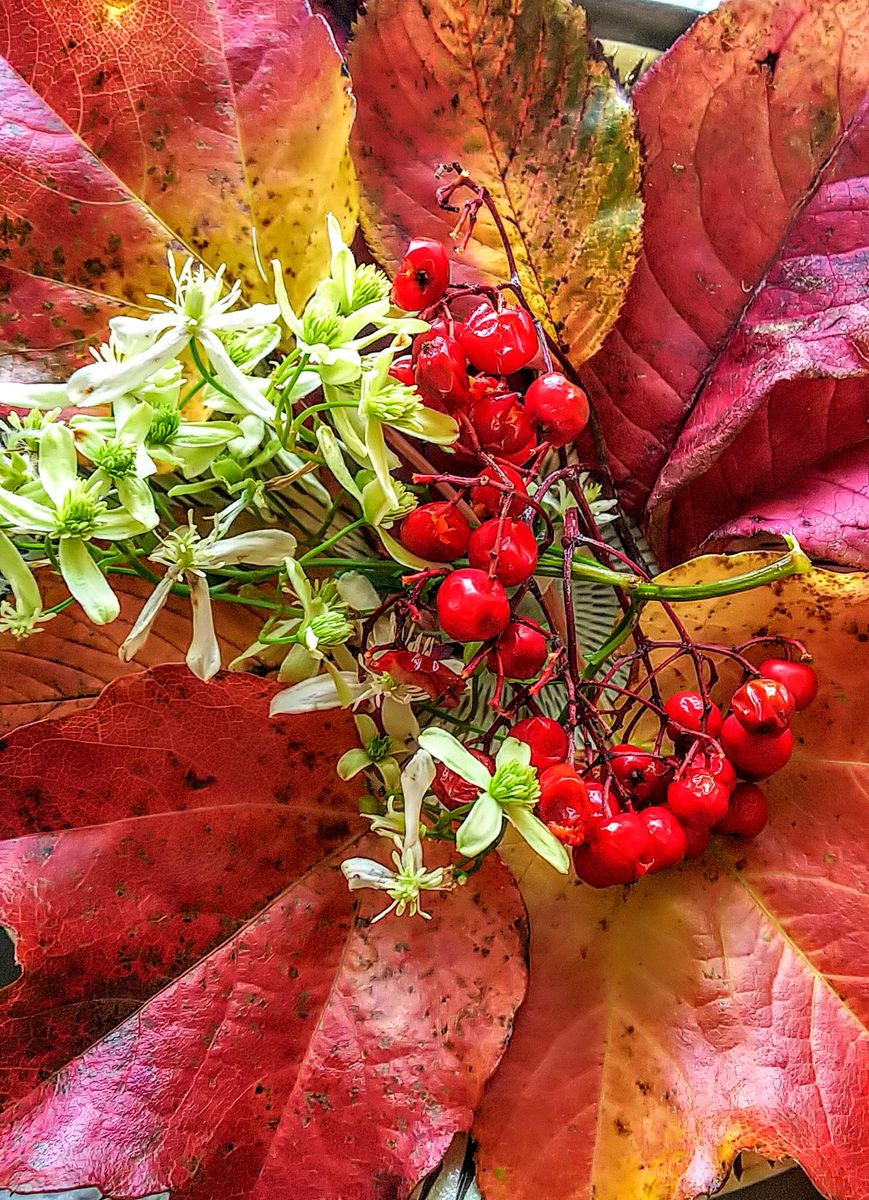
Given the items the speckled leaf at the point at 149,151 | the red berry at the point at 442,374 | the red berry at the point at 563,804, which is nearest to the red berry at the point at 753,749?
the red berry at the point at 563,804

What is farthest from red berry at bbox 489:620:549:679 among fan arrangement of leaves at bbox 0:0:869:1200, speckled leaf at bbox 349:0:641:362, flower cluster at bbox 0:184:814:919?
speckled leaf at bbox 349:0:641:362

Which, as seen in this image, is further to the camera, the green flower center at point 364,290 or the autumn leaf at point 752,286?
the autumn leaf at point 752,286

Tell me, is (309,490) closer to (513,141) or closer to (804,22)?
(513,141)

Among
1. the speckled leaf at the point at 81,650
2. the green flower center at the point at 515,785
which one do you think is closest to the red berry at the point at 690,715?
the green flower center at the point at 515,785

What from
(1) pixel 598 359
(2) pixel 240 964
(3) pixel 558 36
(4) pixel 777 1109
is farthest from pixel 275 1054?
(3) pixel 558 36

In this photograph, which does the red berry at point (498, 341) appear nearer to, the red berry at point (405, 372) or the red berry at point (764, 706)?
the red berry at point (405, 372)

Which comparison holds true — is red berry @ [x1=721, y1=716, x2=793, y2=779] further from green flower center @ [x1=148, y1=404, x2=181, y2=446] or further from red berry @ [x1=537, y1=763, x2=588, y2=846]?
green flower center @ [x1=148, y1=404, x2=181, y2=446]

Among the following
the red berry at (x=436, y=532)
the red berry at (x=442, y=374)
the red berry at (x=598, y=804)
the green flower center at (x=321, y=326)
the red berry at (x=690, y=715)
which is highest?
the green flower center at (x=321, y=326)

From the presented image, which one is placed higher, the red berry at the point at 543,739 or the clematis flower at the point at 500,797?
the clematis flower at the point at 500,797
